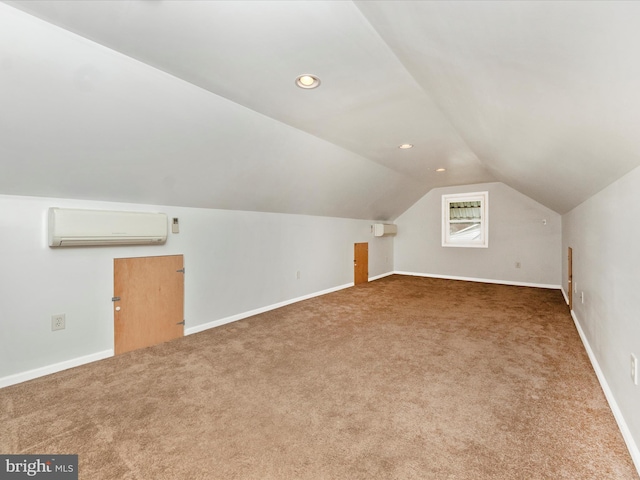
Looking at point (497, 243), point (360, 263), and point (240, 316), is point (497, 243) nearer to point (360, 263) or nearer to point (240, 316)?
point (360, 263)

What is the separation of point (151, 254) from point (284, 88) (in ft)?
7.82

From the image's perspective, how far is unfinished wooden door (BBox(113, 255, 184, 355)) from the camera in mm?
3168

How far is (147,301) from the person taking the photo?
3.37 m

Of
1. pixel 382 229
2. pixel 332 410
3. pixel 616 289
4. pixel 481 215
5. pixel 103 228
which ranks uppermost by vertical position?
pixel 481 215

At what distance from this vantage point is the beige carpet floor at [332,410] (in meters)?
1.63

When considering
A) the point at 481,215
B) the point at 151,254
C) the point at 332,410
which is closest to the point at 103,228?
the point at 151,254

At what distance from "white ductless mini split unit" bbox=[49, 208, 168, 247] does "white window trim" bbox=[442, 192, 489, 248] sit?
21.2 ft

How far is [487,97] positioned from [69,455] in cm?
320

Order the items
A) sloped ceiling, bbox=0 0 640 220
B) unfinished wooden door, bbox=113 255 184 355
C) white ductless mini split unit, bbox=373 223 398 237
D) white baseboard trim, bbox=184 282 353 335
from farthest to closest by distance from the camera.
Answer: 1. white ductless mini split unit, bbox=373 223 398 237
2. white baseboard trim, bbox=184 282 353 335
3. unfinished wooden door, bbox=113 255 184 355
4. sloped ceiling, bbox=0 0 640 220

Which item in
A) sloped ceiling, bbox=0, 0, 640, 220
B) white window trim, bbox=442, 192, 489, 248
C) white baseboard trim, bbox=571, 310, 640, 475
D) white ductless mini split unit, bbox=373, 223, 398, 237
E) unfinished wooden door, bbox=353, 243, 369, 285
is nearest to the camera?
sloped ceiling, bbox=0, 0, 640, 220

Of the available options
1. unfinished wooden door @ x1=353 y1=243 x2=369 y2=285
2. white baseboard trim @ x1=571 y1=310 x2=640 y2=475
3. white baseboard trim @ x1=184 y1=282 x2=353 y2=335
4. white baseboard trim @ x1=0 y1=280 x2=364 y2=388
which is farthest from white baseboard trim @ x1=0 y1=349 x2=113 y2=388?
unfinished wooden door @ x1=353 y1=243 x2=369 y2=285

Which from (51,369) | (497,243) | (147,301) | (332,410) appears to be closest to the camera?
(332,410)

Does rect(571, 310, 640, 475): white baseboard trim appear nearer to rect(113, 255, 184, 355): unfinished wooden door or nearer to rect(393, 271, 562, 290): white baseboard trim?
rect(393, 271, 562, 290): white baseboard trim

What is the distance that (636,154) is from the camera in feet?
4.91
